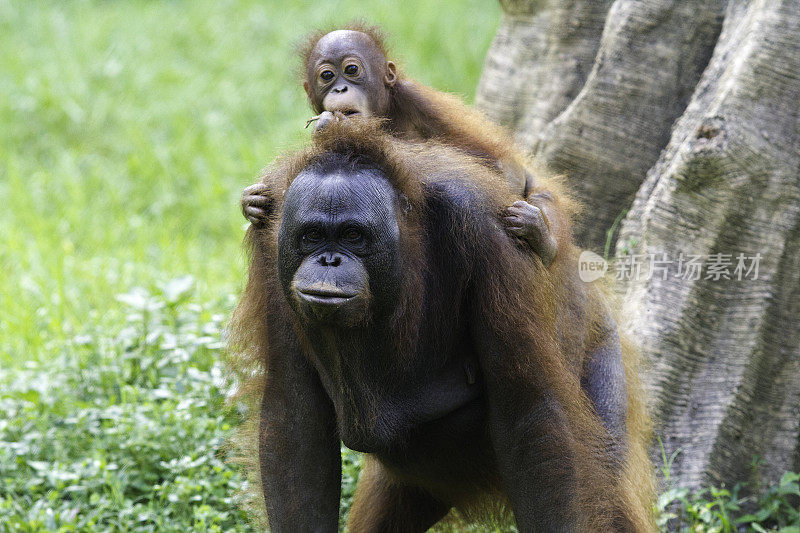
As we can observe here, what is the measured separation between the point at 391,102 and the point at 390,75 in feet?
0.37

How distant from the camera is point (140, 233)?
6414 mm

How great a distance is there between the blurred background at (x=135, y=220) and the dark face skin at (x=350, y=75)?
24 cm

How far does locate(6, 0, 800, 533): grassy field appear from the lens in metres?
3.69

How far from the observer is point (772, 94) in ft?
12.3

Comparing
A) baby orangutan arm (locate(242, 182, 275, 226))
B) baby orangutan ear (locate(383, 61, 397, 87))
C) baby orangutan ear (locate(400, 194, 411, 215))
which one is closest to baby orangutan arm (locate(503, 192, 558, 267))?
baby orangutan ear (locate(400, 194, 411, 215))

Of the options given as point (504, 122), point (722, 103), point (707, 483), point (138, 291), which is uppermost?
point (722, 103)

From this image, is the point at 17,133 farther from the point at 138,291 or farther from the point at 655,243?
the point at 655,243

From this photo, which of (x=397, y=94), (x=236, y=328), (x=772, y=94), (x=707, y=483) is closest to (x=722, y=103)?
(x=772, y=94)

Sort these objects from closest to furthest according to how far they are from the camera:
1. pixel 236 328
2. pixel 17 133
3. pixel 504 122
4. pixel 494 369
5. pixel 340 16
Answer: pixel 494 369 → pixel 236 328 → pixel 504 122 → pixel 17 133 → pixel 340 16

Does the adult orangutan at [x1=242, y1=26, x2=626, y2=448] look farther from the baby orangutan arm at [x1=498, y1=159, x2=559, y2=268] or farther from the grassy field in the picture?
the grassy field

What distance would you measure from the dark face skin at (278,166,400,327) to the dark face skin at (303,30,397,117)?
39.5 inches

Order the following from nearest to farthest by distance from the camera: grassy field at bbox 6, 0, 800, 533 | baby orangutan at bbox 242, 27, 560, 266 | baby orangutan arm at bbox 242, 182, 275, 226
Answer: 1. baby orangutan arm at bbox 242, 182, 275, 226
2. baby orangutan at bbox 242, 27, 560, 266
3. grassy field at bbox 6, 0, 800, 533

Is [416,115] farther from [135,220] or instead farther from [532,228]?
[135,220]

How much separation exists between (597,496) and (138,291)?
2477mm
